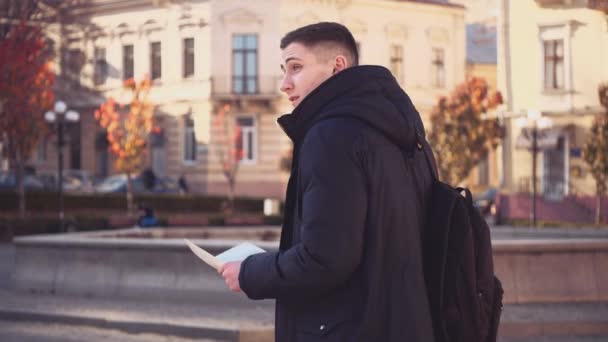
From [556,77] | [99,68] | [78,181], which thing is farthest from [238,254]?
[78,181]

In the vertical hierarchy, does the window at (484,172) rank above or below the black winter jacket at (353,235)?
below

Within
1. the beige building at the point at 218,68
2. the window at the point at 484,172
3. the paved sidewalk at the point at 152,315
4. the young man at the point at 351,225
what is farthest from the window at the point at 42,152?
the young man at the point at 351,225

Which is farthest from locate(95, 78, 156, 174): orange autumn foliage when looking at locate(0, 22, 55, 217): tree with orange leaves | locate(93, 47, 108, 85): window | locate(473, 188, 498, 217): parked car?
locate(473, 188, 498, 217): parked car

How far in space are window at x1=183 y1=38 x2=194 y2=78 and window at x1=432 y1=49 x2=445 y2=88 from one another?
39.3ft

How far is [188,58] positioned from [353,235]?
47.5m

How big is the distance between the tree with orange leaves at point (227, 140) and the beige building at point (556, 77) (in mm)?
13477

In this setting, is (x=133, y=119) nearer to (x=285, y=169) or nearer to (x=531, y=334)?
(x=285, y=169)

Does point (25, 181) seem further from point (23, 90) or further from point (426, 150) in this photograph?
point (426, 150)

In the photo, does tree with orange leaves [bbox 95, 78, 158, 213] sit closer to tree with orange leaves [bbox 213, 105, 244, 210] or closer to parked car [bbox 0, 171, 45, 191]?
tree with orange leaves [bbox 213, 105, 244, 210]

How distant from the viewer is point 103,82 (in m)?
49.2

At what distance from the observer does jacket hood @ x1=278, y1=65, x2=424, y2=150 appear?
417cm

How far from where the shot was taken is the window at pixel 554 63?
39.5m

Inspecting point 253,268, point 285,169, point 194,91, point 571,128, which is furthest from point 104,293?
point 194,91

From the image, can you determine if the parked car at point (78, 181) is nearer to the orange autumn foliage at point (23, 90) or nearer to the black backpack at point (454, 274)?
the orange autumn foliage at point (23, 90)
